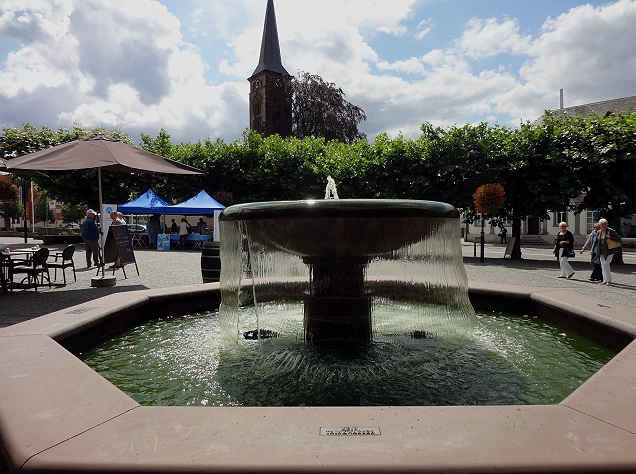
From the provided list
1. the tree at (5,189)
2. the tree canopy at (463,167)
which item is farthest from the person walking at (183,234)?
the tree at (5,189)

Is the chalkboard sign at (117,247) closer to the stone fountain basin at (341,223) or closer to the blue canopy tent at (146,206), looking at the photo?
the stone fountain basin at (341,223)

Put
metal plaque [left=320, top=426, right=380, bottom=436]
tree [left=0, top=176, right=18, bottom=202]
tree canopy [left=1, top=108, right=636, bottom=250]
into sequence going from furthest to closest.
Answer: tree canopy [left=1, top=108, right=636, bottom=250] < tree [left=0, top=176, right=18, bottom=202] < metal plaque [left=320, top=426, right=380, bottom=436]

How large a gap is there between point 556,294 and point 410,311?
176cm

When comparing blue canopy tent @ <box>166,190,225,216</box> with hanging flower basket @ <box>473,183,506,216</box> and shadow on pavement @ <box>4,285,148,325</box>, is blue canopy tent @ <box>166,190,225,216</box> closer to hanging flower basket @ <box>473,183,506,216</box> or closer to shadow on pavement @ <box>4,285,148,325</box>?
hanging flower basket @ <box>473,183,506,216</box>

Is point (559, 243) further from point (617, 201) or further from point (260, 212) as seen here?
point (260, 212)

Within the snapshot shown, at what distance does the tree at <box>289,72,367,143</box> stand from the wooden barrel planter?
32.2 metres

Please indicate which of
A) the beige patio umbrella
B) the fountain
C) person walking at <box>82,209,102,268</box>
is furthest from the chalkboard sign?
the fountain

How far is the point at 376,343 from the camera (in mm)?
4199

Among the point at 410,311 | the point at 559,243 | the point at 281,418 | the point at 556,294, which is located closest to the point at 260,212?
the point at 281,418

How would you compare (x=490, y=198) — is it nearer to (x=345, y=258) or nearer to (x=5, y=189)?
(x=345, y=258)

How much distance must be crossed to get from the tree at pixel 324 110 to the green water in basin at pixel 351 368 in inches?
1408

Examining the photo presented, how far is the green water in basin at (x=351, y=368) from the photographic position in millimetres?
2926

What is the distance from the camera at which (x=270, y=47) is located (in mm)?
57969

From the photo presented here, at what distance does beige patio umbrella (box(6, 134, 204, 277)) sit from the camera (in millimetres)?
7340
